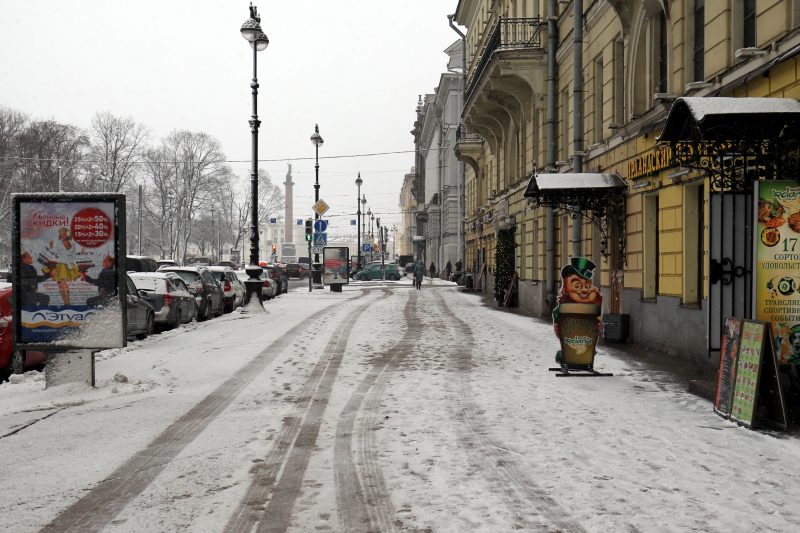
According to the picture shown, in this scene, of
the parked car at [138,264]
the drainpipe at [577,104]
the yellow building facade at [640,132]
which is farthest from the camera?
the parked car at [138,264]

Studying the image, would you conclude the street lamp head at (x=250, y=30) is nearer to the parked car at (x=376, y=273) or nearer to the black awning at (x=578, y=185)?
the black awning at (x=578, y=185)

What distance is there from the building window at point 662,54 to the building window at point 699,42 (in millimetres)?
1577

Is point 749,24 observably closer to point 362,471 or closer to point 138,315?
point 362,471

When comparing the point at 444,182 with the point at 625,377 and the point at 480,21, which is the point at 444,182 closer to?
the point at 480,21

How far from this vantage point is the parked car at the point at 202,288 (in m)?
19.1

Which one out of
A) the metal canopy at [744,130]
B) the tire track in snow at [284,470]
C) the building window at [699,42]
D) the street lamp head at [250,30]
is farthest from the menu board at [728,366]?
the street lamp head at [250,30]

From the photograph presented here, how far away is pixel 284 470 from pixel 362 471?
1.77 ft

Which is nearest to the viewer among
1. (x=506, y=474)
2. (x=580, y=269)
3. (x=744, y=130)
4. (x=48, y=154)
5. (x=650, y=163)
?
(x=506, y=474)

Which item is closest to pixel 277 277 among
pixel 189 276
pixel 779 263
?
pixel 189 276

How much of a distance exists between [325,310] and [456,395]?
13147mm

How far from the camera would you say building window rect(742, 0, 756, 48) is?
955cm

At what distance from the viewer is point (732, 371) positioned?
6.70 meters

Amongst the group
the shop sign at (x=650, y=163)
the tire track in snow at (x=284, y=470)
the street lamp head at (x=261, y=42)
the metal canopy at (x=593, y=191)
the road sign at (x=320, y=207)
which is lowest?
the tire track in snow at (x=284, y=470)

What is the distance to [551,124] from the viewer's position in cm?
1958
